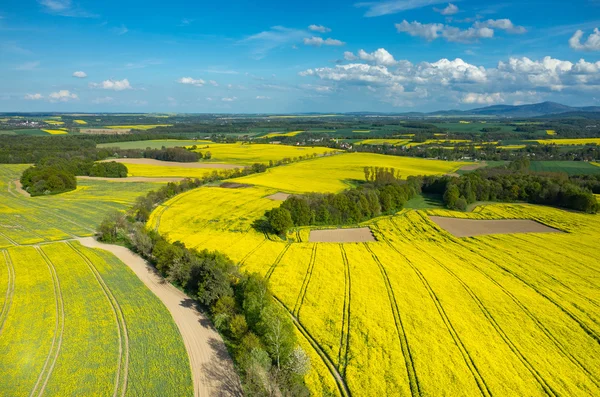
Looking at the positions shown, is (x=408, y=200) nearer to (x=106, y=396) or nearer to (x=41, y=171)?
(x=106, y=396)

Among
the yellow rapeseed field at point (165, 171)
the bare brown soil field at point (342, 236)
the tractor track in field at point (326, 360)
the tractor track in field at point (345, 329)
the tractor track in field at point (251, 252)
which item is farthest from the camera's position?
the yellow rapeseed field at point (165, 171)

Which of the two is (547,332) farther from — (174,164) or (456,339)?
(174,164)

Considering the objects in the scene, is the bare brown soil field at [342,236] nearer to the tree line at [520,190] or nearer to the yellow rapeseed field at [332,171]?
the tree line at [520,190]

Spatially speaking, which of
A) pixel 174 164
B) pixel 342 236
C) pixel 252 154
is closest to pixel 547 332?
pixel 342 236

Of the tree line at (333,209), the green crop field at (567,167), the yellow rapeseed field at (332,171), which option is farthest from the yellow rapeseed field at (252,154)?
the green crop field at (567,167)

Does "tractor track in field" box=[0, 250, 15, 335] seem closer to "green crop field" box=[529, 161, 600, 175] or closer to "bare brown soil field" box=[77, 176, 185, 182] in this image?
"bare brown soil field" box=[77, 176, 185, 182]

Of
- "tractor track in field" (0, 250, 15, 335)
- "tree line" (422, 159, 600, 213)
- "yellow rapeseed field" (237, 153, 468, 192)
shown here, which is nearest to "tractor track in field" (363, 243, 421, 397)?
"tractor track in field" (0, 250, 15, 335)
